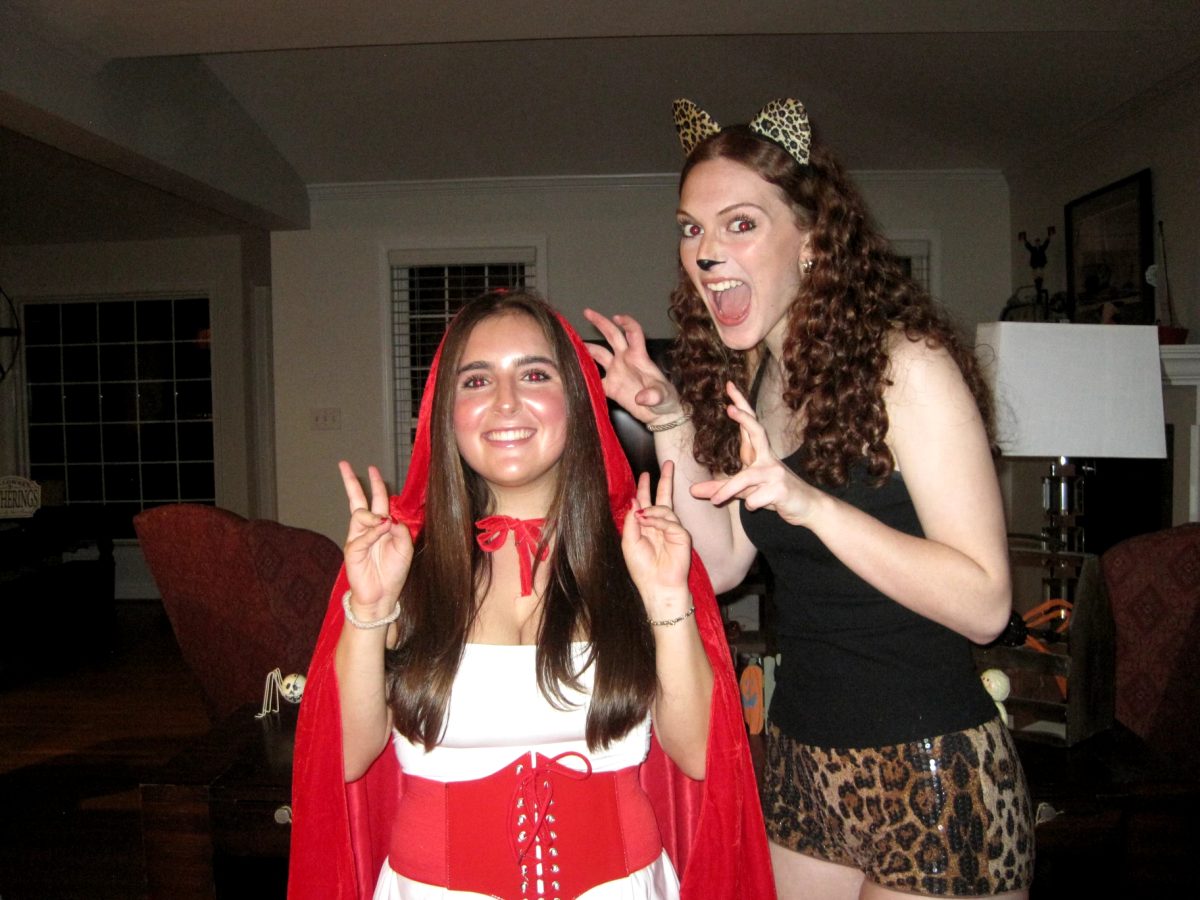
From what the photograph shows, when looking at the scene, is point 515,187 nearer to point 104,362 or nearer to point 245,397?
point 245,397

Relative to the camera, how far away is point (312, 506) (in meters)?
6.18

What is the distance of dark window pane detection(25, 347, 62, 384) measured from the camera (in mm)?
7535

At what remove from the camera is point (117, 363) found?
7.48m

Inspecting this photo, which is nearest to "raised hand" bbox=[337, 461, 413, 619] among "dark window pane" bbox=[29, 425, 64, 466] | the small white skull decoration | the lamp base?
the small white skull decoration

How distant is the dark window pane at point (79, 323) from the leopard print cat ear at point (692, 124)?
747 centimetres

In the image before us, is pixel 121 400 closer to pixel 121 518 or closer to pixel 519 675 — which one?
pixel 121 518

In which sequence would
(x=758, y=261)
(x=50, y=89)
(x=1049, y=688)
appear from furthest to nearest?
(x=50, y=89) → (x=1049, y=688) → (x=758, y=261)

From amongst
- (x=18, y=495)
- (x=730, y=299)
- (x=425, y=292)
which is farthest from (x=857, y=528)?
(x=18, y=495)

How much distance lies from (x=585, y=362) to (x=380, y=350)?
4.89 metres

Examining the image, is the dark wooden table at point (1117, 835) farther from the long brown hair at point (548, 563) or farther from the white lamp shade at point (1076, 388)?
the long brown hair at point (548, 563)

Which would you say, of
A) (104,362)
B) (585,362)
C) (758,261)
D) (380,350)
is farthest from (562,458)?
(104,362)

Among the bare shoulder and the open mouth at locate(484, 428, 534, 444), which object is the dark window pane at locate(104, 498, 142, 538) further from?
the bare shoulder

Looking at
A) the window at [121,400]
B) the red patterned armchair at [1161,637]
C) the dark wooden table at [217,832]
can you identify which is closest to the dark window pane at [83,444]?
the window at [121,400]

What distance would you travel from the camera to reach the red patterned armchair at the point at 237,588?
271 cm
